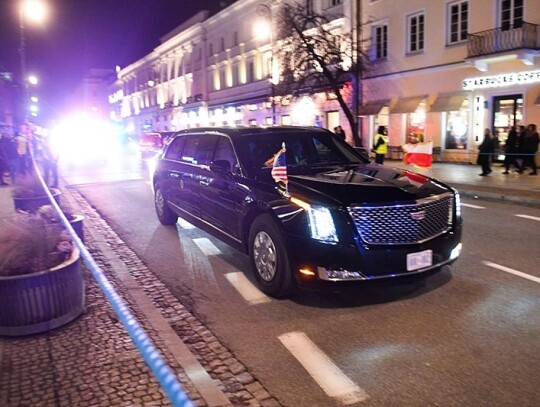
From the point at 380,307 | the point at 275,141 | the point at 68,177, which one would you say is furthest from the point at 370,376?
the point at 68,177

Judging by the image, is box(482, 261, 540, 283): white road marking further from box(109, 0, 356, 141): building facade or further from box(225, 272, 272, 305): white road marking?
box(109, 0, 356, 141): building facade

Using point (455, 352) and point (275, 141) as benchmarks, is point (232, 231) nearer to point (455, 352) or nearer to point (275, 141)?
point (275, 141)

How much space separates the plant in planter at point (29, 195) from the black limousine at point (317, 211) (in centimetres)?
323

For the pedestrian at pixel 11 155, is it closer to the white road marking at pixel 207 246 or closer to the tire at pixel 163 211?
the tire at pixel 163 211

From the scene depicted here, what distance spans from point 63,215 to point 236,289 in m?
3.18

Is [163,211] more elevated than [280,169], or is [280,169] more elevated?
[280,169]

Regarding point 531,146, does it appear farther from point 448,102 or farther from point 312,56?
point 312,56

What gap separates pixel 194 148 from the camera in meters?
7.87

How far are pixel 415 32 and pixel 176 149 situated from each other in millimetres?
20013

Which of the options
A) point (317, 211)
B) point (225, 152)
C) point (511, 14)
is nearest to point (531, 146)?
point (511, 14)

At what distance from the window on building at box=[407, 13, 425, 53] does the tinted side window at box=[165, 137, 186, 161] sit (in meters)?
19.2

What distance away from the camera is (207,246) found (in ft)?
26.1

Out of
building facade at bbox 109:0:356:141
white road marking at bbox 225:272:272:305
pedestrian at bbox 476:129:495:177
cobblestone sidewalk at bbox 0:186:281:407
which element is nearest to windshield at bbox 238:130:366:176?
white road marking at bbox 225:272:272:305

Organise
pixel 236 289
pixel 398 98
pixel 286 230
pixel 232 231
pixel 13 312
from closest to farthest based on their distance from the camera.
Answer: pixel 13 312 < pixel 286 230 < pixel 236 289 < pixel 232 231 < pixel 398 98
